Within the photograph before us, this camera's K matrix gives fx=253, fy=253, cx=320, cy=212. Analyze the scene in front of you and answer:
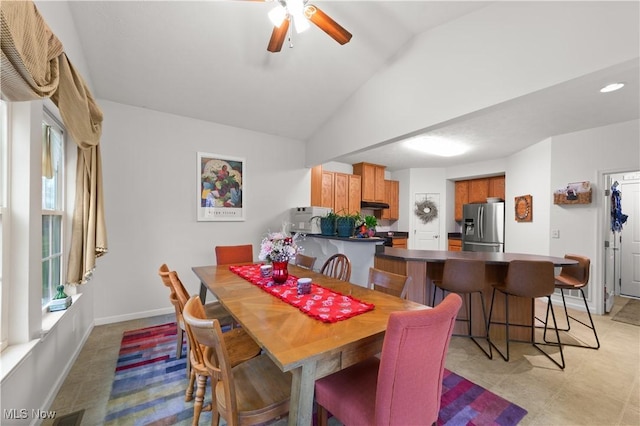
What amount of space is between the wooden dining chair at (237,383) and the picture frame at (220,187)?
2.50 metres

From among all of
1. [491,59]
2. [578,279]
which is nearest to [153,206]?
[491,59]

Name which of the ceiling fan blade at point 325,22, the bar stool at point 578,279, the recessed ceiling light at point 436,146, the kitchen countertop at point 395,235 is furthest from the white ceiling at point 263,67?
the kitchen countertop at point 395,235

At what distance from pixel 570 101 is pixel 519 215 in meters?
2.15

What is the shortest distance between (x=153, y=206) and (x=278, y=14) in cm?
263

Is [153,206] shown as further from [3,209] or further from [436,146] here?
[436,146]

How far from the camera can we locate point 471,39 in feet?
6.87

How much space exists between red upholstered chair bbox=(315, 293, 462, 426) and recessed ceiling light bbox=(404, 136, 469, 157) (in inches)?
132

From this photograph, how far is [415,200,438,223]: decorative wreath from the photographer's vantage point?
575 cm

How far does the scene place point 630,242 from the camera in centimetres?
433

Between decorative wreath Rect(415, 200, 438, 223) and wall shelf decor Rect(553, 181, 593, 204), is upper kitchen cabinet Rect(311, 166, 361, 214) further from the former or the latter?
wall shelf decor Rect(553, 181, 593, 204)

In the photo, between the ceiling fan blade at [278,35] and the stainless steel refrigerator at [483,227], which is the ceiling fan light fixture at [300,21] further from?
the stainless steel refrigerator at [483,227]

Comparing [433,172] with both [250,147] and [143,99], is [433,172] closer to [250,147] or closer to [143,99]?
[250,147]

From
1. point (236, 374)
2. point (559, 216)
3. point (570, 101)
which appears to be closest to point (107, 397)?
point (236, 374)

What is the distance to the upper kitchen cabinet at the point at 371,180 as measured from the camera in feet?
17.5
